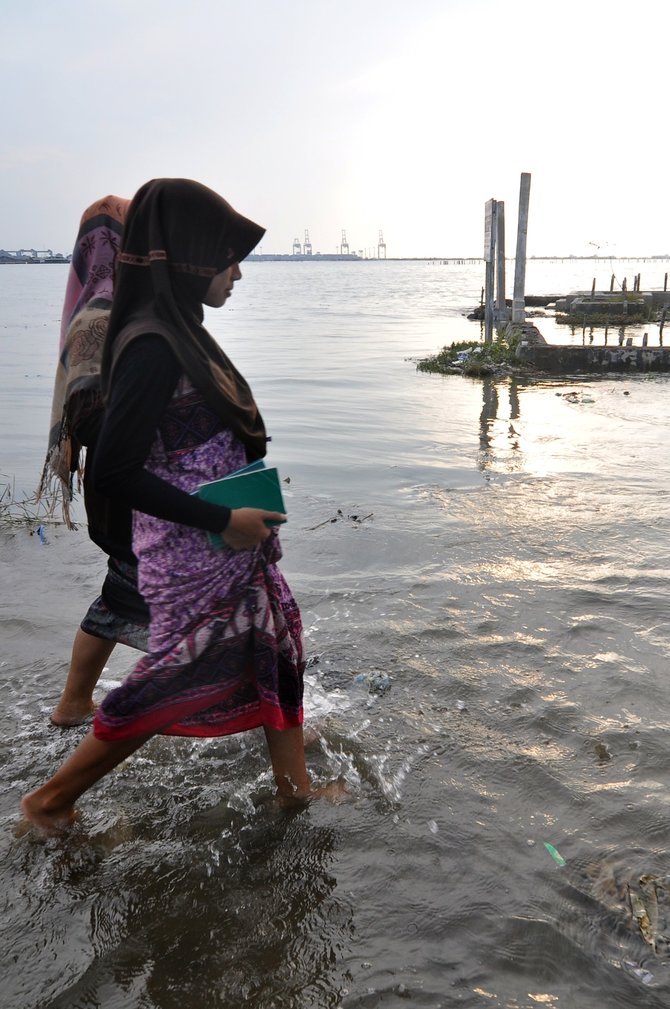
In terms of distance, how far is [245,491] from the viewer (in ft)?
6.48

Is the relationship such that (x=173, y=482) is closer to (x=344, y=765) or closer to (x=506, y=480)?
(x=344, y=765)

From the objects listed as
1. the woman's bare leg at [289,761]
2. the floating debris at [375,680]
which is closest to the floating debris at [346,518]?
the floating debris at [375,680]

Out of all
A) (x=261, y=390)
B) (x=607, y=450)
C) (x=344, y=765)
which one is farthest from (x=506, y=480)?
(x=261, y=390)

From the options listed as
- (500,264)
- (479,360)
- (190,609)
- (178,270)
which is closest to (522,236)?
(500,264)

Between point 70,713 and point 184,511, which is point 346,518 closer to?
point 70,713

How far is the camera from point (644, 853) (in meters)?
2.22

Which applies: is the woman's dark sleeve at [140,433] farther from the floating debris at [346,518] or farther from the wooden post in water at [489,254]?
the wooden post in water at [489,254]

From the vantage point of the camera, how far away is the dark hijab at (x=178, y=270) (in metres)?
1.85

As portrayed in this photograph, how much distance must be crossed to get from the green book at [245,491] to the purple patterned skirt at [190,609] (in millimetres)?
81

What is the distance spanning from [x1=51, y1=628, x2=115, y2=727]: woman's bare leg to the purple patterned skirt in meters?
0.69

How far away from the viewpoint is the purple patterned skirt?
6.64ft

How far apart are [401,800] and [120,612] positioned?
1.12 m

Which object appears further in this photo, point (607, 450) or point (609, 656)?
point (607, 450)

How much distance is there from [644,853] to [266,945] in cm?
111
